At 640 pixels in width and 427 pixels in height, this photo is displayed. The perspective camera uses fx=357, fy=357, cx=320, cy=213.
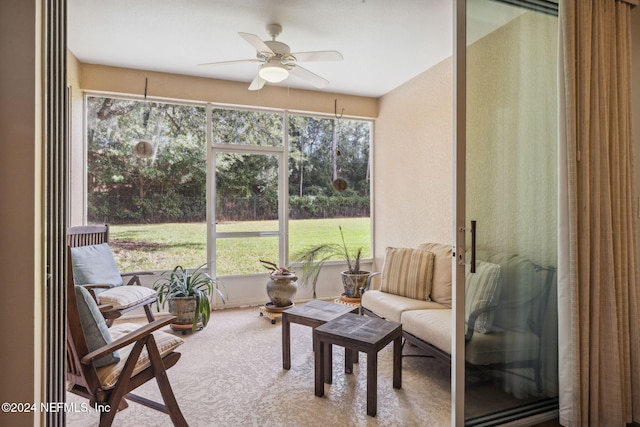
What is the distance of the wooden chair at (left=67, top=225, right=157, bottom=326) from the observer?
3074 millimetres

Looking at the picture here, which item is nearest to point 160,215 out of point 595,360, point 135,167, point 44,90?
point 135,167

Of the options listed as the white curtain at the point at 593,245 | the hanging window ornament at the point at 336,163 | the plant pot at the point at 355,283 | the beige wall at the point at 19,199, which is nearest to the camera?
the beige wall at the point at 19,199

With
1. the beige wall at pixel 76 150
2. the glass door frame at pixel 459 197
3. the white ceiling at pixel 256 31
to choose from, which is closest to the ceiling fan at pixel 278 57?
the white ceiling at pixel 256 31

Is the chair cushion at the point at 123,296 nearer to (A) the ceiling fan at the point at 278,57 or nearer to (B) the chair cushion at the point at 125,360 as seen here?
(B) the chair cushion at the point at 125,360

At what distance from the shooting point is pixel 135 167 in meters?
4.15

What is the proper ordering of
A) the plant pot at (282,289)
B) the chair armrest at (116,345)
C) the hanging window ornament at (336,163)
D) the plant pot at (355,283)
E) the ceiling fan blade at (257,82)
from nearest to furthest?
1. the chair armrest at (116,345)
2. the ceiling fan blade at (257,82)
3. the plant pot at (282,289)
4. the plant pot at (355,283)
5. the hanging window ornament at (336,163)

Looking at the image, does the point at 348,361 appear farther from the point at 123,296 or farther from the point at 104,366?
the point at 123,296

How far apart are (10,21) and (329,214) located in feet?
13.2

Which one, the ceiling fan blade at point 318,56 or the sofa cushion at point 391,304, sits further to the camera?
the sofa cushion at point 391,304

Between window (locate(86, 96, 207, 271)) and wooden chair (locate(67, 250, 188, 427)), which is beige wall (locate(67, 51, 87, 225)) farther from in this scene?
wooden chair (locate(67, 250, 188, 427))

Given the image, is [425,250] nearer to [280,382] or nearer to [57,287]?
[280,382]

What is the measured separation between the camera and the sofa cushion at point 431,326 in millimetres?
2453

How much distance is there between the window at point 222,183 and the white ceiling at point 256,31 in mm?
664

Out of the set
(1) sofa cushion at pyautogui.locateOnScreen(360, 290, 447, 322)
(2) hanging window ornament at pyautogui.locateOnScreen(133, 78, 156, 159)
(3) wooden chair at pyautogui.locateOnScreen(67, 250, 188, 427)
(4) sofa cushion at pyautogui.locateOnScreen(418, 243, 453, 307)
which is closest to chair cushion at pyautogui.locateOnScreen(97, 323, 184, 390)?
(3) wooden chair at pyautogui.locateOnScreen(67, 250, 188, 427)
